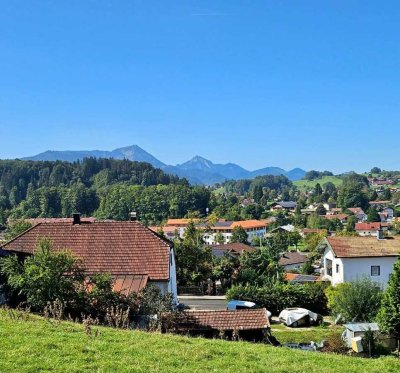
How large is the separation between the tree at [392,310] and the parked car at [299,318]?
24.8ft

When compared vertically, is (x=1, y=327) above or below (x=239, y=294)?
above

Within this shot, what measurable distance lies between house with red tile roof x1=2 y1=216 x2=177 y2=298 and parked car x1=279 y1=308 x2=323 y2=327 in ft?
27.0

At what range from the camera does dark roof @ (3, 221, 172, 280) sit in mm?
24438

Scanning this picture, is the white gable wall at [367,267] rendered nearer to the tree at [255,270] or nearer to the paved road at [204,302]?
the tree at [255,270]

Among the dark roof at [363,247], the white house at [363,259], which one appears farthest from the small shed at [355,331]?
the dark roof at [363,247]

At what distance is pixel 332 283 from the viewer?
Result: 3831 cm

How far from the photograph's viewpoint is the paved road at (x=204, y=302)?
35.0m

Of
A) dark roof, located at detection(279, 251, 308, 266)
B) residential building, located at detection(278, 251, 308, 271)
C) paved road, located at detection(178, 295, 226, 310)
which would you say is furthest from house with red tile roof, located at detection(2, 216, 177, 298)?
dark roof, located at detection(279, 251, 308, 266)

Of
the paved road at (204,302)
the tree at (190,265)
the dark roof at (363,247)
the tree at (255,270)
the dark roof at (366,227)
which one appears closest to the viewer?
the paved road at (204,302)

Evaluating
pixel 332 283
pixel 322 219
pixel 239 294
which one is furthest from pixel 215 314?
pixel 322 219

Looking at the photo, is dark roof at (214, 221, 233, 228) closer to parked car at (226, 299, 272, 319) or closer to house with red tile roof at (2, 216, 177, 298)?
parked car at (226, 299, 272, 319)

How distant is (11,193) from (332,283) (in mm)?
175473

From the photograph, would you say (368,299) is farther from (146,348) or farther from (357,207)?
(357,207)

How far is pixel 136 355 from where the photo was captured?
980 centimetres
